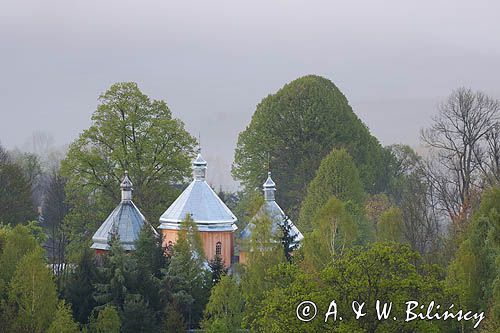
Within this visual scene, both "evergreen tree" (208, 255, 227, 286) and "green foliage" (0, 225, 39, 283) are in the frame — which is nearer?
"green foliage" (0, 225, 39, 283)

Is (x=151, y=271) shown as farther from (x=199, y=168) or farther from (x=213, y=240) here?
(x=199, y=168)

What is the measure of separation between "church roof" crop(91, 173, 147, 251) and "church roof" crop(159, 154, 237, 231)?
5.91 ft

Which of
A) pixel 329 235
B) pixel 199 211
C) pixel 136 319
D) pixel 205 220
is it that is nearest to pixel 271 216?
pixel 205 220

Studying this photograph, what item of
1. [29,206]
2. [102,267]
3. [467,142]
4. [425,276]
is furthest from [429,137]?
[425,276]

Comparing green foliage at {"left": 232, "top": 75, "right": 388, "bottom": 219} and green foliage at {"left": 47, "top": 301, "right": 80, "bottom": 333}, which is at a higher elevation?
green foliage at {"left": 232, "top": 75, "right": 388, "bottom": 219}

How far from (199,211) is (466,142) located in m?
14.9

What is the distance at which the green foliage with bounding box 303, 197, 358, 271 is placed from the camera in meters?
50.6

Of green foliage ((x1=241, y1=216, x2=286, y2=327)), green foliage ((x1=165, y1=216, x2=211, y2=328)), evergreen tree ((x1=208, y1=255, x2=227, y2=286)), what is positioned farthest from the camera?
evergreen tree ((x1=208, y1=255, x2=227, y2=286))

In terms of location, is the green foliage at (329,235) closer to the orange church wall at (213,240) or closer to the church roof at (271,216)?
the church roof at (271,216)

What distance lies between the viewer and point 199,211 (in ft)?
211

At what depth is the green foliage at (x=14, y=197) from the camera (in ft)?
242

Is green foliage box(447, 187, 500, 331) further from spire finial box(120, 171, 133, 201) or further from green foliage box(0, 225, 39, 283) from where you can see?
spire finial box(120, 171, 133, 201)

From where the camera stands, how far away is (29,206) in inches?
3012

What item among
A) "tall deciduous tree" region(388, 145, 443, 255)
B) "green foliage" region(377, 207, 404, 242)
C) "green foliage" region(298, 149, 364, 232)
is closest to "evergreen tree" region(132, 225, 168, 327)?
"green foliage" region(377, 207, 404, 242)
